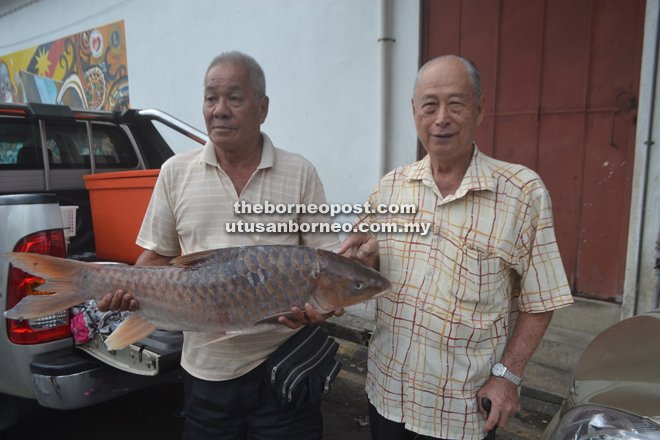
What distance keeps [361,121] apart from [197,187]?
370cm

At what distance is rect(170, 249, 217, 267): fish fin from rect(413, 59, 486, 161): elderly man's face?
3.08ft

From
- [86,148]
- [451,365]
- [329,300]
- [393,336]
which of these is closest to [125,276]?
[329,300]

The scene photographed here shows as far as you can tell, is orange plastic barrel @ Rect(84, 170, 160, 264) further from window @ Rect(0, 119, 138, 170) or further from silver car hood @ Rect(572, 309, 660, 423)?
silver car hood @ Rect(572, 309, 660, 423)

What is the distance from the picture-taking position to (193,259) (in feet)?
5.71

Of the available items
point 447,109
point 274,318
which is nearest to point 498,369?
point 274,318

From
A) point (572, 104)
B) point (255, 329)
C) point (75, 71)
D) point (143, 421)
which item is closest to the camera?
point (255, 329)

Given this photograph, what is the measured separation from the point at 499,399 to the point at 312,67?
490 cm

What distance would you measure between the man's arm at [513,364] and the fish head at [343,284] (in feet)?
1.62

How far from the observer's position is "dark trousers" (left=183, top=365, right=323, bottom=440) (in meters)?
1.86

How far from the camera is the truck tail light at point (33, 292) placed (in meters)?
2.33

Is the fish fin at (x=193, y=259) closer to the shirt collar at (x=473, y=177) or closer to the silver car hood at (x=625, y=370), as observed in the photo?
the shirt collar at (x=473, y=177)

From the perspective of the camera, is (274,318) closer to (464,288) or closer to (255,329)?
(255,329)

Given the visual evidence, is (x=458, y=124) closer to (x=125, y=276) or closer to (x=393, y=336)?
(x=393, y=336)

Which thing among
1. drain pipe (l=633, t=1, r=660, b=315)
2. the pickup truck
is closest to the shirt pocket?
the pickup truck
